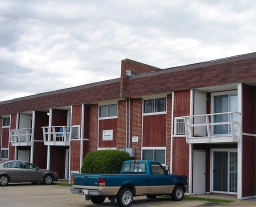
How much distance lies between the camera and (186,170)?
1922cm

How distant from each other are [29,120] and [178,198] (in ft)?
62.5

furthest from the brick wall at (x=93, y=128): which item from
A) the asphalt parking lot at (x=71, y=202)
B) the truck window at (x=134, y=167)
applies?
the truck window at (x=134, y=167)

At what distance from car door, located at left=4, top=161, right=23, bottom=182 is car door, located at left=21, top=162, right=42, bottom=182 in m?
0.30

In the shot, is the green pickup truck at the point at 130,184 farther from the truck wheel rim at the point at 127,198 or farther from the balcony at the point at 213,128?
the balcony at the point at 213,128

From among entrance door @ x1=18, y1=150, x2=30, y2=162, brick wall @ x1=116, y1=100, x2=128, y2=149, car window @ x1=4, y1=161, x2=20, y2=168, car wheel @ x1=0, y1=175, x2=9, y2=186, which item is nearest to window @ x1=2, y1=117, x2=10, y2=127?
entrance door @ x1=18, y1=150, x2=30, y2=162

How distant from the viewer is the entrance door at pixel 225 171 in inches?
746

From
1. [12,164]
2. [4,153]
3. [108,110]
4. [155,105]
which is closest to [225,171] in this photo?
[155,105]

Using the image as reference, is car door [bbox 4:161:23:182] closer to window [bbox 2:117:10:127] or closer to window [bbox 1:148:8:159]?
window [bbox 1:148:8:159]

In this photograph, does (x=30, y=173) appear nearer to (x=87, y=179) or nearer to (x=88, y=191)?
(x=87, y=179)

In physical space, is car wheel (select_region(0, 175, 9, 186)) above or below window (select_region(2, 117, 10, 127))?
below

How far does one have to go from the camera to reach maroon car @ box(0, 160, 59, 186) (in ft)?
75.5

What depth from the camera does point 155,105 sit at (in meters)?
22.3

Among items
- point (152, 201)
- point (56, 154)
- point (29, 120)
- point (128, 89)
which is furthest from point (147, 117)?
point (29, 120)

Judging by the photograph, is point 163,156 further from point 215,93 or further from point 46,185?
point 46,185
